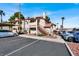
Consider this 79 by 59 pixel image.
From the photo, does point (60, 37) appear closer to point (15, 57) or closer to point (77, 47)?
point (77, 47)

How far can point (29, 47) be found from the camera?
9102 mm

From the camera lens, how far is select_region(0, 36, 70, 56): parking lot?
28.9 ft

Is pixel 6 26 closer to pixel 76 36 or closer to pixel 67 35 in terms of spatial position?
pixel 67 35

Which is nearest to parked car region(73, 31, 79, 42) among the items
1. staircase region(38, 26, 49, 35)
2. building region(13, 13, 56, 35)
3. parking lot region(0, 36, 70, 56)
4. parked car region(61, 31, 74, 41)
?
parked car region(61, 31, 74, 41)

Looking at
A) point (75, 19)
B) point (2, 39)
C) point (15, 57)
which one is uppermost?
point (75, 19)

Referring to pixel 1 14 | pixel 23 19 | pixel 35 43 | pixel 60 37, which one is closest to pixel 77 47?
pixel 60 37

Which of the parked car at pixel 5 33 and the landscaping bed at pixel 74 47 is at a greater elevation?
the parked car at pixel 5 33

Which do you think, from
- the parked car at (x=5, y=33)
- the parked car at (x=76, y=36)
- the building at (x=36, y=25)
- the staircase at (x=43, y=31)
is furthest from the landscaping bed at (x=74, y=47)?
the parked car at (x=5, y=33)

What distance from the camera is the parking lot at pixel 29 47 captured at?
28.9 ft

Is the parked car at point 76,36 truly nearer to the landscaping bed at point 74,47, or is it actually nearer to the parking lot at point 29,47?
the landscaping bed at point 74,47

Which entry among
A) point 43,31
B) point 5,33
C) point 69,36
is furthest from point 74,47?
point 5,33

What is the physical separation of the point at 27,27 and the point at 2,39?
1.00 metres

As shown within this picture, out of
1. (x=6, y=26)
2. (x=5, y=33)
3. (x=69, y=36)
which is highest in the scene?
(x=6, y=26)

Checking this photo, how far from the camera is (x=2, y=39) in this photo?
29.5 feet
